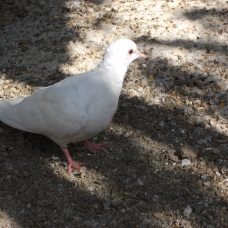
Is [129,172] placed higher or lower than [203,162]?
lower

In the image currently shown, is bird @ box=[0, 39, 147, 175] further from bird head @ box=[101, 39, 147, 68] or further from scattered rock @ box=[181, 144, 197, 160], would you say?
scattered rock @ box=[181, 144, 197, 160]

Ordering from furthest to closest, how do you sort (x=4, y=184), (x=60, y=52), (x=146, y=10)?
1. (x=146, y=10)
2. (x=60, y=52)
3. (x=4, y=184)

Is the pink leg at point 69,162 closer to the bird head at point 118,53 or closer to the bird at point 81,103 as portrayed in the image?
the bird at point 81,103

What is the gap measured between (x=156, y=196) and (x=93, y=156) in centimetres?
91

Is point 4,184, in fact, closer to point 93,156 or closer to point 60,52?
point 93,156

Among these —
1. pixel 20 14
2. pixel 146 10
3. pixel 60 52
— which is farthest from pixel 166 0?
pixel 20 14

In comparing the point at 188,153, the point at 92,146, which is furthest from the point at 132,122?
→ the point at 188,153

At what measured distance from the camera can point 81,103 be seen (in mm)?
2506

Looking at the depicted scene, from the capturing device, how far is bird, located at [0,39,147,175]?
252 centimetres

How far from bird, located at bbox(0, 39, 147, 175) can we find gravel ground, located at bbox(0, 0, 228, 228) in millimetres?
505

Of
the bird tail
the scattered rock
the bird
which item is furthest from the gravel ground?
the bird

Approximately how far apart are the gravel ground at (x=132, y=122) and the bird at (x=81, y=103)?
19.9 inches

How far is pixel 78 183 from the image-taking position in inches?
109

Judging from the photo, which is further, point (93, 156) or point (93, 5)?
point (93, 5)
